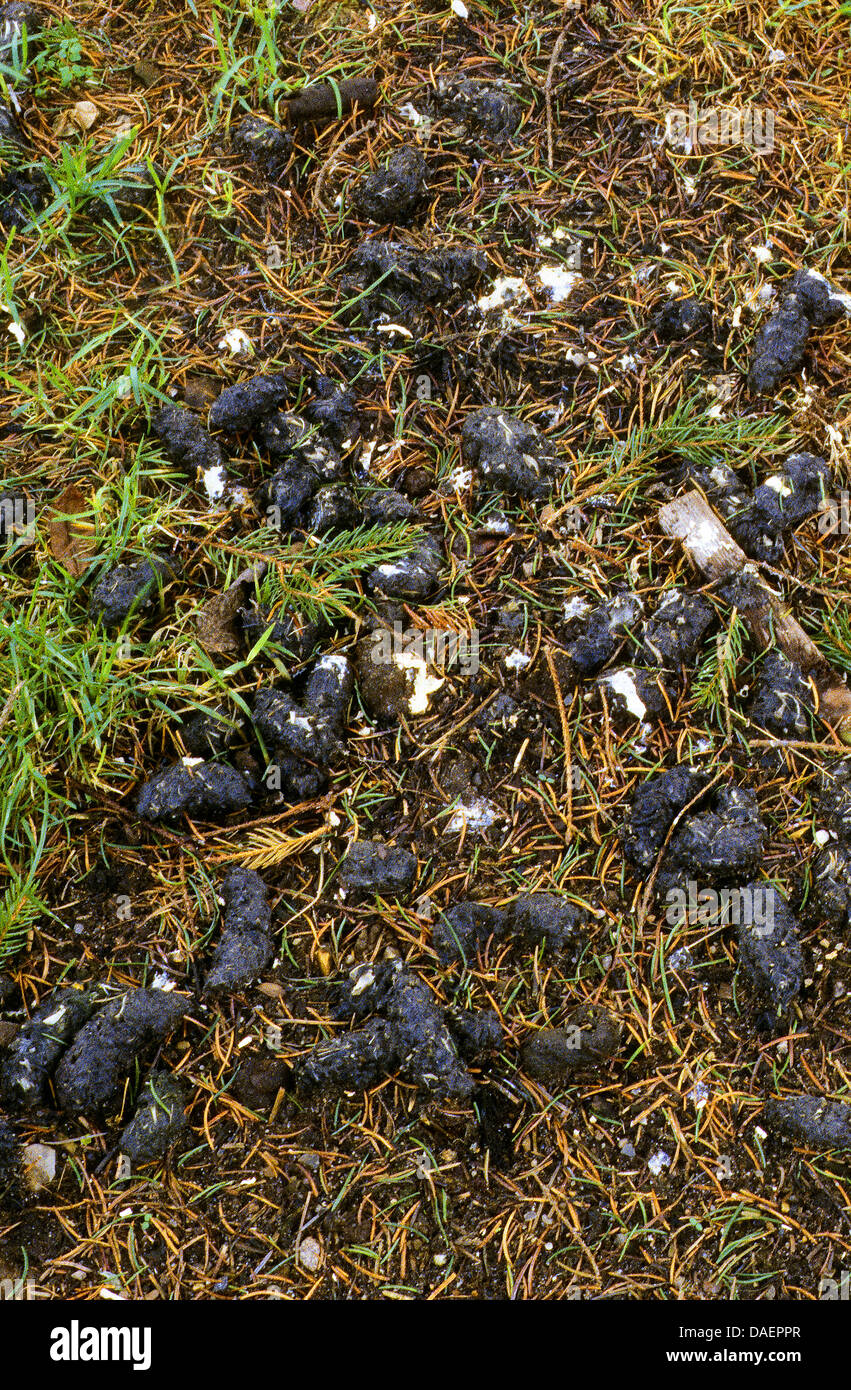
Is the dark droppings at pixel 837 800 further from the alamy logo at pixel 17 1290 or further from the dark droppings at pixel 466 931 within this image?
the alamy logo at pixel 17 1290

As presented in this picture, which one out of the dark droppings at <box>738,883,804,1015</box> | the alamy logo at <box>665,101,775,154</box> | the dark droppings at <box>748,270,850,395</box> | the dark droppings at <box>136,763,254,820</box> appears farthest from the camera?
the alamy logo at <box>665,101,775,154</box>

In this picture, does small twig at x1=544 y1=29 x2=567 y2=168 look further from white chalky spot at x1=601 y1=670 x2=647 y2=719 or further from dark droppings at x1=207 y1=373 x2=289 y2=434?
white chalky spot at x1=601 y1=670 x2=647 y2=719

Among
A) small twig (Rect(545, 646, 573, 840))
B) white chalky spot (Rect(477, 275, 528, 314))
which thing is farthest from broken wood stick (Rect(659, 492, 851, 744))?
white chalky spot (Rect(477, 275, 528, 314))

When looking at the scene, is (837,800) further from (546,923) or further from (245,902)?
(245,902)

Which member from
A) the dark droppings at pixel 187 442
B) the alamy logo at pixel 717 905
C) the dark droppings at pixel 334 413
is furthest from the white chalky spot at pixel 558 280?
the alamy logo at pixel 717 905

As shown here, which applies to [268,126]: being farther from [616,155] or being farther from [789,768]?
[789,768]
